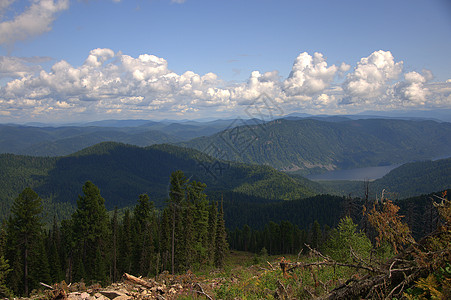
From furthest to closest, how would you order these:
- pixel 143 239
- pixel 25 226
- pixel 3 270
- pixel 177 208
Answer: pixel 143 239 → pixel 177 208 → pixel 25 226 → pixel 3 270

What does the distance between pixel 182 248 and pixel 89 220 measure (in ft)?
36.5

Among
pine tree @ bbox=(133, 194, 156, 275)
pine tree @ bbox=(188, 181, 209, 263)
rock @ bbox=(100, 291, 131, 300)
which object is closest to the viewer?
rock @ bbox=(100, 291, 131, 300)

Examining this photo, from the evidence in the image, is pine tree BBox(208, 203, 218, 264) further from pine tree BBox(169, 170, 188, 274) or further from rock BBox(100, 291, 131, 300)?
rock BBox(100, 291, 131, 300)

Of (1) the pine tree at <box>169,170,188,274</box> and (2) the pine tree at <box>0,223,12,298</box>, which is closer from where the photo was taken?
(2) the pine tree at <box>0,223,12,298</box>

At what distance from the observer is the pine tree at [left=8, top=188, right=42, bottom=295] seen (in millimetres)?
24734

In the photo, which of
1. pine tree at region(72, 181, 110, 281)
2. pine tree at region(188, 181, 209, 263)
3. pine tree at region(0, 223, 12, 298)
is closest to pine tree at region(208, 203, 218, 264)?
pine tree at region(188, 181, 209, 263)

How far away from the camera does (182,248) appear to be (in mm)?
30203

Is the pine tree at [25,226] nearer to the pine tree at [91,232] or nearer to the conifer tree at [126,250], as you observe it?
the pine tree at [91,232]

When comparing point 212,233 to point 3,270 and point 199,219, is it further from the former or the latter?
point 3,270

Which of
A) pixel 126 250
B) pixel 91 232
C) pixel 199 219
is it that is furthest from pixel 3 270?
pixel 199 219

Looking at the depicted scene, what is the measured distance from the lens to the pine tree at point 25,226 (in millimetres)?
Result: 24734

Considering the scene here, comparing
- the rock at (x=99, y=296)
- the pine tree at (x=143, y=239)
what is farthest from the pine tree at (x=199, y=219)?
the rock at (x=99, y=296)

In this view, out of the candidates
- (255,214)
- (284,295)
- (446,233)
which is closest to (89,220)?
(284,295)

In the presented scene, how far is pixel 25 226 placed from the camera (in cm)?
2502
